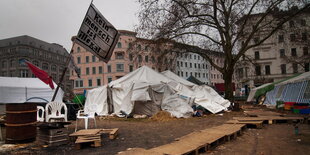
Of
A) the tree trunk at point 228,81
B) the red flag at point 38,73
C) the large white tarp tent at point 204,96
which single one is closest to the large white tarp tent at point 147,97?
the large white tarp tent at point 204,96

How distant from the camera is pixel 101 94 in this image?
1517cm

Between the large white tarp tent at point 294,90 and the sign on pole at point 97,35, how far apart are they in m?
14.4

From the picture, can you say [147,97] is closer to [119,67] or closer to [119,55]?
[119,67]

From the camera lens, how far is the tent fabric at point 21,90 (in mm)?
14148

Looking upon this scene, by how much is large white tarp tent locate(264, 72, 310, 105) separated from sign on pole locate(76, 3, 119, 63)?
14.4 m

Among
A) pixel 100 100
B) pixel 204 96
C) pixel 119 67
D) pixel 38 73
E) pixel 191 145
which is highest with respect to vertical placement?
pixel 119 67

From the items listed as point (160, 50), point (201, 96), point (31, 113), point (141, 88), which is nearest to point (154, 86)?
point (141, 88)

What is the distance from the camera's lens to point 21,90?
49.0ft

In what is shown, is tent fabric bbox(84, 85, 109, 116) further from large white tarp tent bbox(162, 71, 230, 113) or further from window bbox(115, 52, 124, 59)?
window bbox(115, 52, 124, 59)

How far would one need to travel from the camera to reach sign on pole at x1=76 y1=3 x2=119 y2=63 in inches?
234

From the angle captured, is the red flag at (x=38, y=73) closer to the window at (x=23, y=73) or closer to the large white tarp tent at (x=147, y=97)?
the large white tarp tent at (x=147, y=97)

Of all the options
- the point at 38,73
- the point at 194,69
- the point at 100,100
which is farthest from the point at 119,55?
the point at 38,73

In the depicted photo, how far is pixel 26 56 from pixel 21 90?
6129cm

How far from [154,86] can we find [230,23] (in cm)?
869
